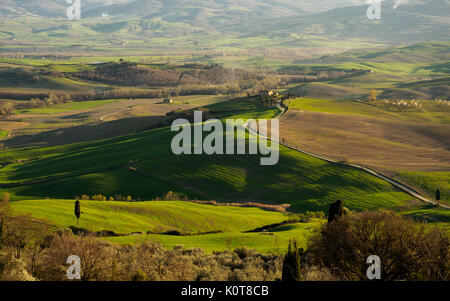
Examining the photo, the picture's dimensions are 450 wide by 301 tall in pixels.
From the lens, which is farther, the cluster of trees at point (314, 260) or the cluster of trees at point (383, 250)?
the cluster of trees at point (383, 250)

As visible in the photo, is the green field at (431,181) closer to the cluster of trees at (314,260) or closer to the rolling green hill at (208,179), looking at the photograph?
the rolling green hill at (208,179)

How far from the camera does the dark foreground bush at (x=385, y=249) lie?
1368 inches

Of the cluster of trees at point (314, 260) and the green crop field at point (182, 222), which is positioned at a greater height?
the cluster of trees at point (314, 260)

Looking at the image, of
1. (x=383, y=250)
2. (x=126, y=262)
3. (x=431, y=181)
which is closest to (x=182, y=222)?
(x=126, y=262)

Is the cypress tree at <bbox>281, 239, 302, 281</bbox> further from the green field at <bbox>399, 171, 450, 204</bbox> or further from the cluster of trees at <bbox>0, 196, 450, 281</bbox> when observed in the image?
the green field at <bbox>399, 171, 450, 204</bbox>

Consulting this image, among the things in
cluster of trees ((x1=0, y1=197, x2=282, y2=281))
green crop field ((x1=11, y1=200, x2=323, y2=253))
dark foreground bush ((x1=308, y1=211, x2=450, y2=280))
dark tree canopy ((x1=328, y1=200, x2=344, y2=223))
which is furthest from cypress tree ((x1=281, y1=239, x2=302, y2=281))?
green crop field ((x1=11, y1=200, x2=323, y2=253))

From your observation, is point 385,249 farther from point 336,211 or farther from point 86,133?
point 86,133

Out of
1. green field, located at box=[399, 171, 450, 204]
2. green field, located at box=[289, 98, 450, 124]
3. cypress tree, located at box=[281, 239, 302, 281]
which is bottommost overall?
green field, located at box=[399, 171, 450, 204]

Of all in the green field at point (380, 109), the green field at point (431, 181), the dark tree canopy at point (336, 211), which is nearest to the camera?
the dark tree canopy at point (336, 211)

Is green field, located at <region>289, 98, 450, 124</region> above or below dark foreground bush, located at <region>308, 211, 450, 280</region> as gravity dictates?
above

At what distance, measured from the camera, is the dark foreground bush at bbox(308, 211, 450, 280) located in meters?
34.8

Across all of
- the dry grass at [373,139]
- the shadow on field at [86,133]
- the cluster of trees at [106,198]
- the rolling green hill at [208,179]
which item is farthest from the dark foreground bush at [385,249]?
the shadow on field at [86,133]

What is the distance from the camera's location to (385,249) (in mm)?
35750

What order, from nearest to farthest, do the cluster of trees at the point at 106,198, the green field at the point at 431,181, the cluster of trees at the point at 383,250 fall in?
the cluster of trees at the point at 383,250 < the green field at the point at 431,181 < the cluster of trees at the point at 106,198
